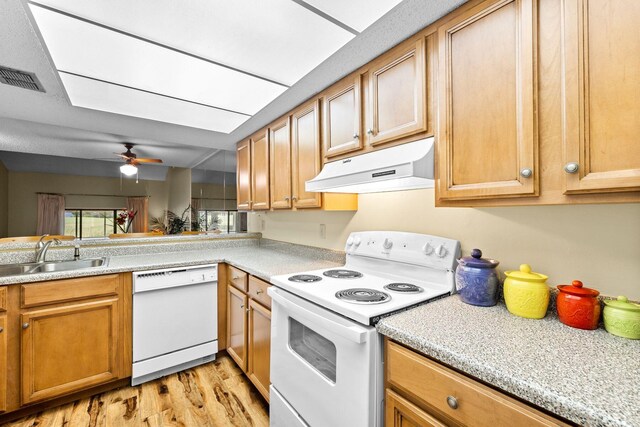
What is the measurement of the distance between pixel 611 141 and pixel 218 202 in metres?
3.47

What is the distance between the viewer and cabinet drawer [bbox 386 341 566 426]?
684 mm

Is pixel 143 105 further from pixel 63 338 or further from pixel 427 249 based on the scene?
pixel 427 249

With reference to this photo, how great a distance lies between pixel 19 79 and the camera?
1.70m

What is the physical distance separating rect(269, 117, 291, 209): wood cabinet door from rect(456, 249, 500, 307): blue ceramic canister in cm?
140

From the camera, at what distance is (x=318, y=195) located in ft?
6.45

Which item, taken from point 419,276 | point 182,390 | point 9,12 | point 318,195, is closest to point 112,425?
point 182,390

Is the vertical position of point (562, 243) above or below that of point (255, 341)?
above

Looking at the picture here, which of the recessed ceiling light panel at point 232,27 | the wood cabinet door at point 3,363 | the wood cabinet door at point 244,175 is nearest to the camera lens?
the recessed ceiling light panel at point 232,27

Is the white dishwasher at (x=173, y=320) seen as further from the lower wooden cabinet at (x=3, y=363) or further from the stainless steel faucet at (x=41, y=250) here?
the stainless steel faucet at (x=41, y=250)

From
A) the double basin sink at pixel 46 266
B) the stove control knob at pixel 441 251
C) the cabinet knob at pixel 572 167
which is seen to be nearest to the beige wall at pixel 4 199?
the double basin sink at pixel 46 266

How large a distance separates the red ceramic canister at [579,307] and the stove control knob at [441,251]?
0.49 m

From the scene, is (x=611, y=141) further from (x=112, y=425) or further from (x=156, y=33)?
(x=112, y=425)

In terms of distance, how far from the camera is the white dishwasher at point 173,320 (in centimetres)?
209

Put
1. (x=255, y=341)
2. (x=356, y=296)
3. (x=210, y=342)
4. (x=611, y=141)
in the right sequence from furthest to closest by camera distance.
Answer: (x=210, y=342) → (x=255, y=341) → (x=356, y=296) → (x=611, y=141)
